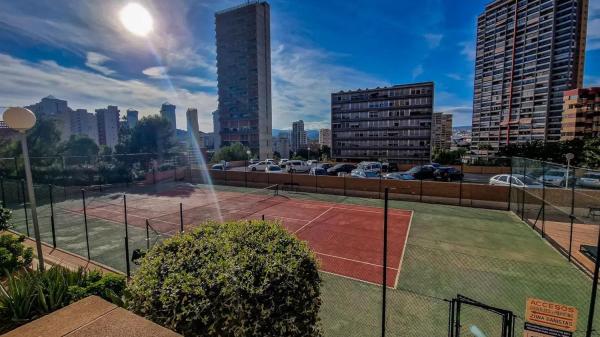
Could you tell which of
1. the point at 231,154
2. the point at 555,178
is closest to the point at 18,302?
the point at 555,178

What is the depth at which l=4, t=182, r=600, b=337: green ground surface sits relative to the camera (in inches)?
259

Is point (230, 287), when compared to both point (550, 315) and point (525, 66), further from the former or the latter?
point (525, 66)

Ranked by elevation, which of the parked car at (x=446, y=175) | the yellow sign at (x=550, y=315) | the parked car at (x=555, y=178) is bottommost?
the parked car at (x=446, y=175)

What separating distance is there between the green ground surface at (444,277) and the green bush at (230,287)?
3.36 metres

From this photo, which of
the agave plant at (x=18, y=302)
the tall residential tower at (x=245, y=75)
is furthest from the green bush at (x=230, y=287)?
the tall residential tower at (x=245, y=75)

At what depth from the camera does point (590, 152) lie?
2938cm

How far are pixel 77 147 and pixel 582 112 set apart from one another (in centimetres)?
10479

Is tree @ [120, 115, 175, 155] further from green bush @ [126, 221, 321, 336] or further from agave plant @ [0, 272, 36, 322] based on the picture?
green bush @ [126, 221, 321, 336]

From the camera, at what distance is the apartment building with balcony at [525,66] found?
76.0 meters

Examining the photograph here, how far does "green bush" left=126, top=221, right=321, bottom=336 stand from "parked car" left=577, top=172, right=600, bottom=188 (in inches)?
450

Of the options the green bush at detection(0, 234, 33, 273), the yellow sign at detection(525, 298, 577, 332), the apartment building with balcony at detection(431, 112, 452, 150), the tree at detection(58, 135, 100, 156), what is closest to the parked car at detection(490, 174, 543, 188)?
the yellow sign at detection(525, 298, 577, 332)

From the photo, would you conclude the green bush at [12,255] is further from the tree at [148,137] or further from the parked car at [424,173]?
the tree at [148,137]

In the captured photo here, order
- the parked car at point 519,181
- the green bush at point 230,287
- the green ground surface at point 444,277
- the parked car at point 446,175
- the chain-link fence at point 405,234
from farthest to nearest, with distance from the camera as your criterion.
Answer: the parked car at point 446,175, the parked car at point 519,181, the chain-link fence at point 405,234, the green ground surface at point 444,277, the green bush at point 230,287

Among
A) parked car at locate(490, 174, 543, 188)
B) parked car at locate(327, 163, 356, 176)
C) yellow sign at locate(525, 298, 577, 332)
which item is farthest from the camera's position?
parked car at locate(327, 163, 356, 176)
